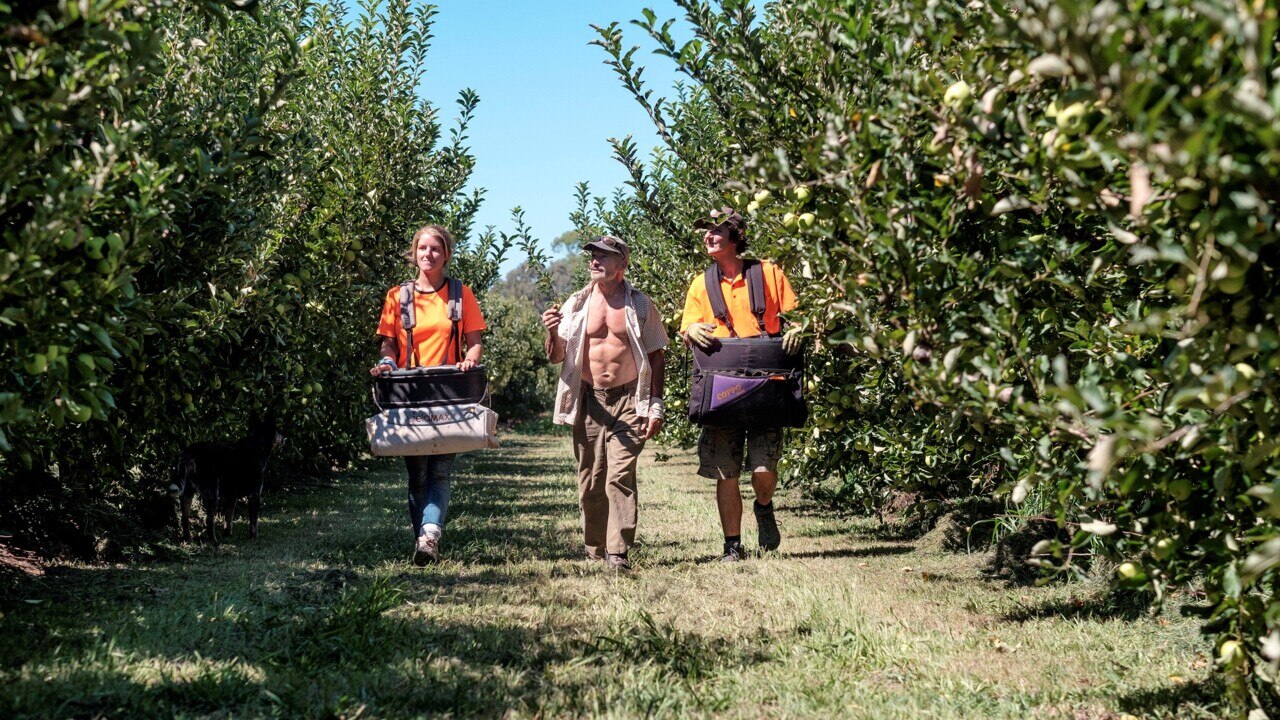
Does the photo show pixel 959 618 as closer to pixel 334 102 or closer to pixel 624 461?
pixel 624 461

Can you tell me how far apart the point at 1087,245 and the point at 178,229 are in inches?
127

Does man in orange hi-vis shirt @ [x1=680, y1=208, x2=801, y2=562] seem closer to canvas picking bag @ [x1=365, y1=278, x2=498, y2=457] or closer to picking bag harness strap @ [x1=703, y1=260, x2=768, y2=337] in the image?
picking bag harness strap @ [x1=703, y1=260, x2=768, y2=337]

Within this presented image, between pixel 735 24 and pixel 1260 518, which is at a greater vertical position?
pixel 735 24

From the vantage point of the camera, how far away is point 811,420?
21.5 feet

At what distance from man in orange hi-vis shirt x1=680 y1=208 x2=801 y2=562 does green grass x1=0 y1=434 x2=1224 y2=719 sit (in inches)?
16.4

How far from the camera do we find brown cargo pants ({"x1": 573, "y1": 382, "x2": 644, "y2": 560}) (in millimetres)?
6023

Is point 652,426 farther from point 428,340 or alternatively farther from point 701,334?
point 428,340

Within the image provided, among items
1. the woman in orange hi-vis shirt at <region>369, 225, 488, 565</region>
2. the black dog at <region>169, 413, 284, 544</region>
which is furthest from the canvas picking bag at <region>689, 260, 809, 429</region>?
the black dog at <region>169, 413, 284, 544</region>

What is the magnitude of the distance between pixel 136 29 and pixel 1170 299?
122 inches

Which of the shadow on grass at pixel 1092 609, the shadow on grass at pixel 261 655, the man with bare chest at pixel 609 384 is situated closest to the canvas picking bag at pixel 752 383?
the man with bare chest at pixel 609 384

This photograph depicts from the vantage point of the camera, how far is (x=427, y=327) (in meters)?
6.04

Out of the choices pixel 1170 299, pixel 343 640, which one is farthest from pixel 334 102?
pixel 1170 299

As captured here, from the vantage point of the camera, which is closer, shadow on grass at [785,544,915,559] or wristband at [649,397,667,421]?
wristband at [649,397,667,421]

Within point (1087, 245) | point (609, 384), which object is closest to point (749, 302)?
point (609, 384)
